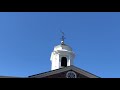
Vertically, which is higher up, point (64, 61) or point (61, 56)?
point (61, 56)

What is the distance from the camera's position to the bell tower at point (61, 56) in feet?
118

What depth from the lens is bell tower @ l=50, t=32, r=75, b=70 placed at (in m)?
36.1

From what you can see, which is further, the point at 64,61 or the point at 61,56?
the point at 61,56

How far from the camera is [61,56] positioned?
3712cm
